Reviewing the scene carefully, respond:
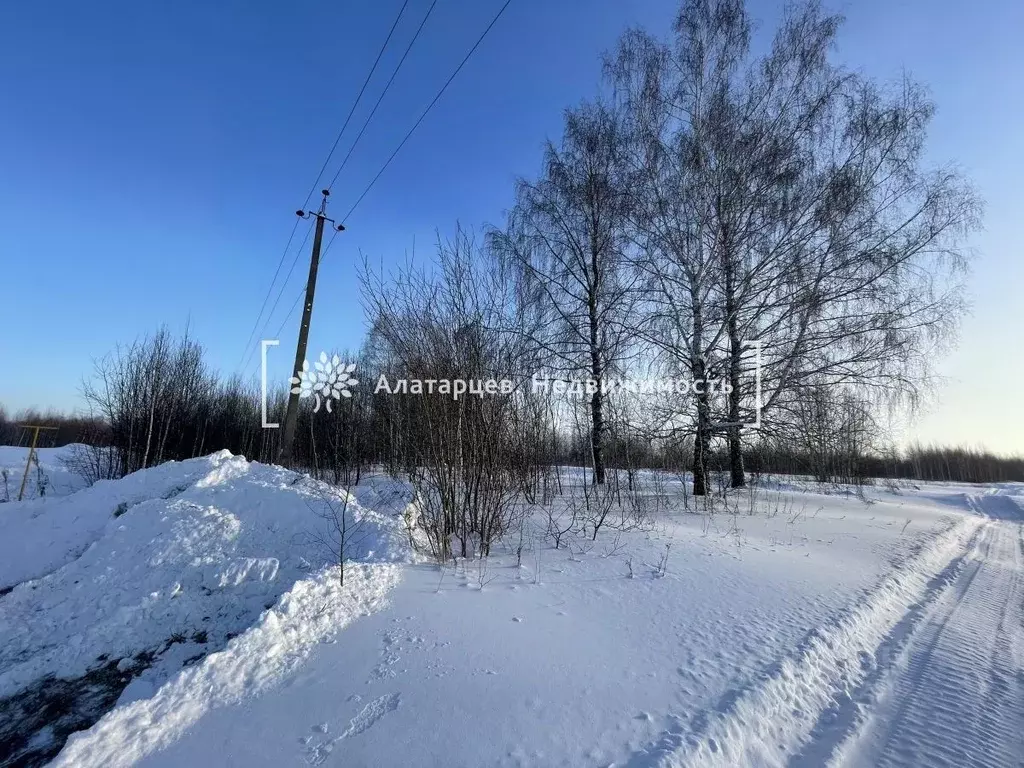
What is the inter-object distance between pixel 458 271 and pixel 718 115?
7.95 metres

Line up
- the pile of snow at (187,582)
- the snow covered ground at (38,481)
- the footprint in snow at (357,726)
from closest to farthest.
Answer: the footprint in snow at (357,726)
the pile of snow at (187,582)
the snow covered ground at (38,481)

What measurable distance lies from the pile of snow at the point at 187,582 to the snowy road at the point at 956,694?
3.29 meters

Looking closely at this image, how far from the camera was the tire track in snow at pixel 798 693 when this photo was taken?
6.61 feet

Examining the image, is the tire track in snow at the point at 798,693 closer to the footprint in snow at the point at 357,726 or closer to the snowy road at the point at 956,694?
the snowy road at the point at 956,694

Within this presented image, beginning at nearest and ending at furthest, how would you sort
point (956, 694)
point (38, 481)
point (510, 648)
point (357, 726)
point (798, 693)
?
point (357, 726)
point (798, 693)
point (956, 694)
point (510, 648)
point (38, 481)

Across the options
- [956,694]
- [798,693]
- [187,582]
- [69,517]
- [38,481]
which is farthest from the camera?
[38,481]

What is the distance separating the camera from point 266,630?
2.90 m

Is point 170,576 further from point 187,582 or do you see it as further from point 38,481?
point 38,481

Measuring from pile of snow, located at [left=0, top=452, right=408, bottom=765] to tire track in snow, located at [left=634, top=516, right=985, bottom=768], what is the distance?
2.36 m

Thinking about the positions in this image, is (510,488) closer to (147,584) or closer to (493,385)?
(493,385)

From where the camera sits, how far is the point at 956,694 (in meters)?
2.64

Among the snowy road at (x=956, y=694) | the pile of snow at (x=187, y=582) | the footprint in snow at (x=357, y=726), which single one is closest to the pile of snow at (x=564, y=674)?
the footprint in snow at (x=357, y=726)

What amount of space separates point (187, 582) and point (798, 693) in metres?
4.75

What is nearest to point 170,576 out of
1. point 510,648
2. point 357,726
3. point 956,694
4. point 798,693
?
point 357,726
